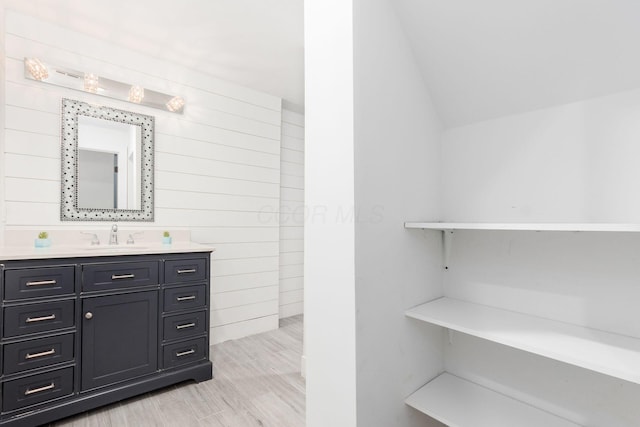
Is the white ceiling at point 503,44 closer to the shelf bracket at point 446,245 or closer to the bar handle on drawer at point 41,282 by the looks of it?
the shelf bracket at point 446,245

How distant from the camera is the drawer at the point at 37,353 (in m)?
1.60

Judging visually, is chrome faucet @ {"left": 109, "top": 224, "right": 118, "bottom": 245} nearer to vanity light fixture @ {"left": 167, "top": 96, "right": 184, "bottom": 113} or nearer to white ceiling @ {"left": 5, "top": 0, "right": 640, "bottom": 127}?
vanity light fixture @ {"left": 167, "top": 96, "right": 184, "bottom": 113}

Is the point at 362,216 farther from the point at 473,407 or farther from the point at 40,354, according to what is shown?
the point at 40,354

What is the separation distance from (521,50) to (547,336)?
101cm

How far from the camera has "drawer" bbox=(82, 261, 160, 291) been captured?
5.93 ft

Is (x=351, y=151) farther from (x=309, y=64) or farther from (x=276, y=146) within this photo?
(x=276, y=146)

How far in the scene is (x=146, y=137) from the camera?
99.9 inches

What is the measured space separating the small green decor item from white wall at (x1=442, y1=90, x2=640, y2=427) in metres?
2.55

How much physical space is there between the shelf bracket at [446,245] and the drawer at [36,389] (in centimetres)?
222

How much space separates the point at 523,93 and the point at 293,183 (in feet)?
9.17

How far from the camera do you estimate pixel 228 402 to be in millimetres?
1950

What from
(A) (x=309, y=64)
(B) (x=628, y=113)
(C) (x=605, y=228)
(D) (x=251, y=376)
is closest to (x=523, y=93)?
(B) (x=628, y=113)

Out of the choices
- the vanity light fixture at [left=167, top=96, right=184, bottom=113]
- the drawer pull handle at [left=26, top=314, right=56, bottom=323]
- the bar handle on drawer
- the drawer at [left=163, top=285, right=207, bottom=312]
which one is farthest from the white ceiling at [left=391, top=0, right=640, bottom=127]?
the drawer pull handle at [left=26, top=314, right=56, bottom=323]

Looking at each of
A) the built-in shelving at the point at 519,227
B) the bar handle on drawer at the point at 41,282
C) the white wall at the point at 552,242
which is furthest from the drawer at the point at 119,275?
the white wall at the point at 552,242
